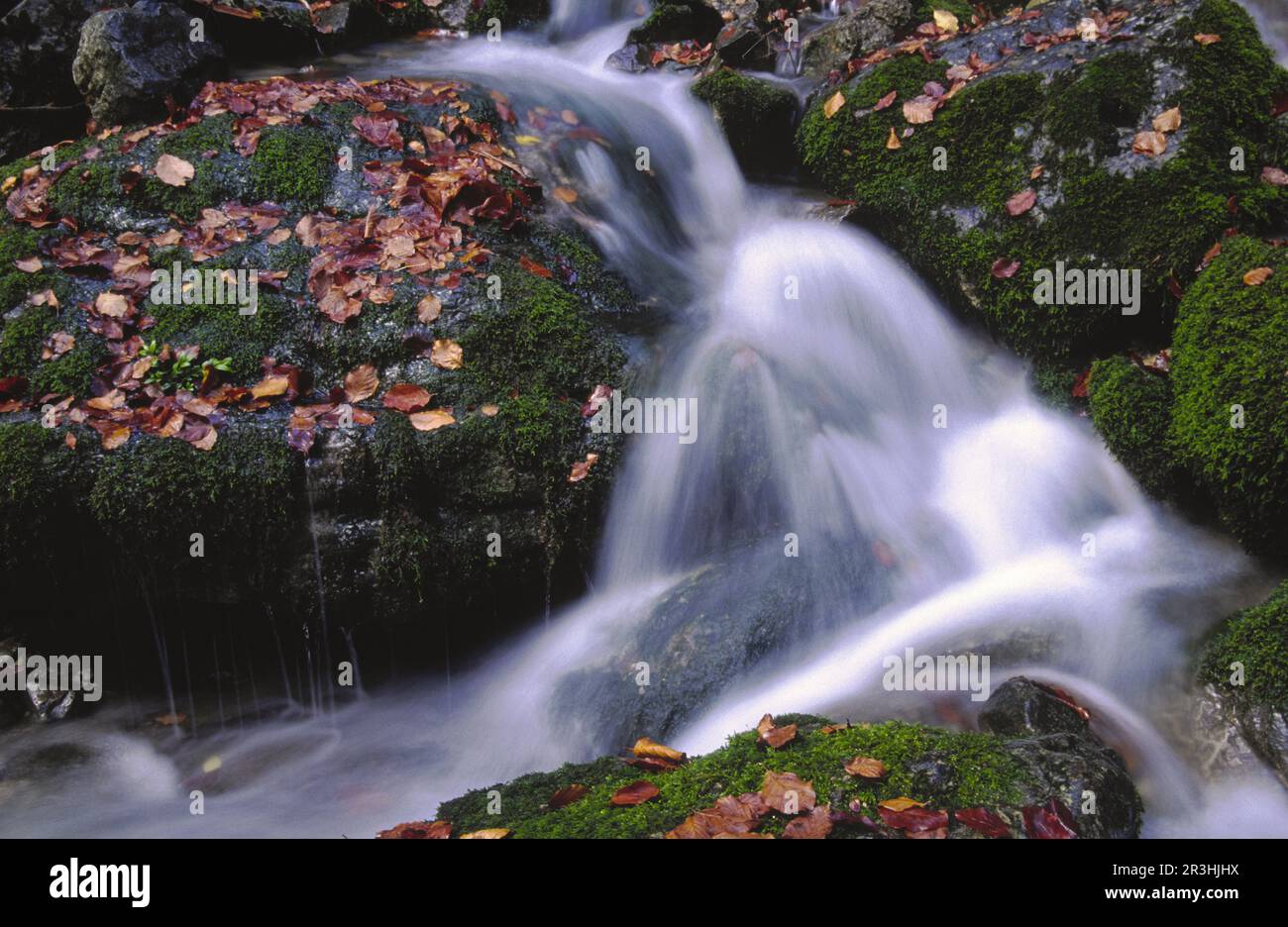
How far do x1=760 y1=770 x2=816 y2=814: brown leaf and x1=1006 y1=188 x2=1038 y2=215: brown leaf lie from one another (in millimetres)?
4582

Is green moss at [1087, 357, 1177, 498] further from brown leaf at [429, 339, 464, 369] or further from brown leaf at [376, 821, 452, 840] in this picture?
brown leaf at [376, 821, 452, 840]

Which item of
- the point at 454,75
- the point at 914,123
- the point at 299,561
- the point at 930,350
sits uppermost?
the point at 454,75

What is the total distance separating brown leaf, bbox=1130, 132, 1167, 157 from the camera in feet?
18.7

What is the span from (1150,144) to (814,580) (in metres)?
3.73

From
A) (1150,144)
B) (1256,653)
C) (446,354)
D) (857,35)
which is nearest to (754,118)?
(857,35)

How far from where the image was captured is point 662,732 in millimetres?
4312

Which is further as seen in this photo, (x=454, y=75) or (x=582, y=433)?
(x=454, y=75)

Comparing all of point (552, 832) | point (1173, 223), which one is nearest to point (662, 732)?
point (552, 832)

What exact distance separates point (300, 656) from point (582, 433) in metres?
2.04

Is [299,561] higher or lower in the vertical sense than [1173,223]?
lower

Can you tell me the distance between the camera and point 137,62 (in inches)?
252

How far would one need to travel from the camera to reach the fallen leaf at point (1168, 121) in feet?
18.8

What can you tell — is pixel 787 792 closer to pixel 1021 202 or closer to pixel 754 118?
pixel 1021 202
